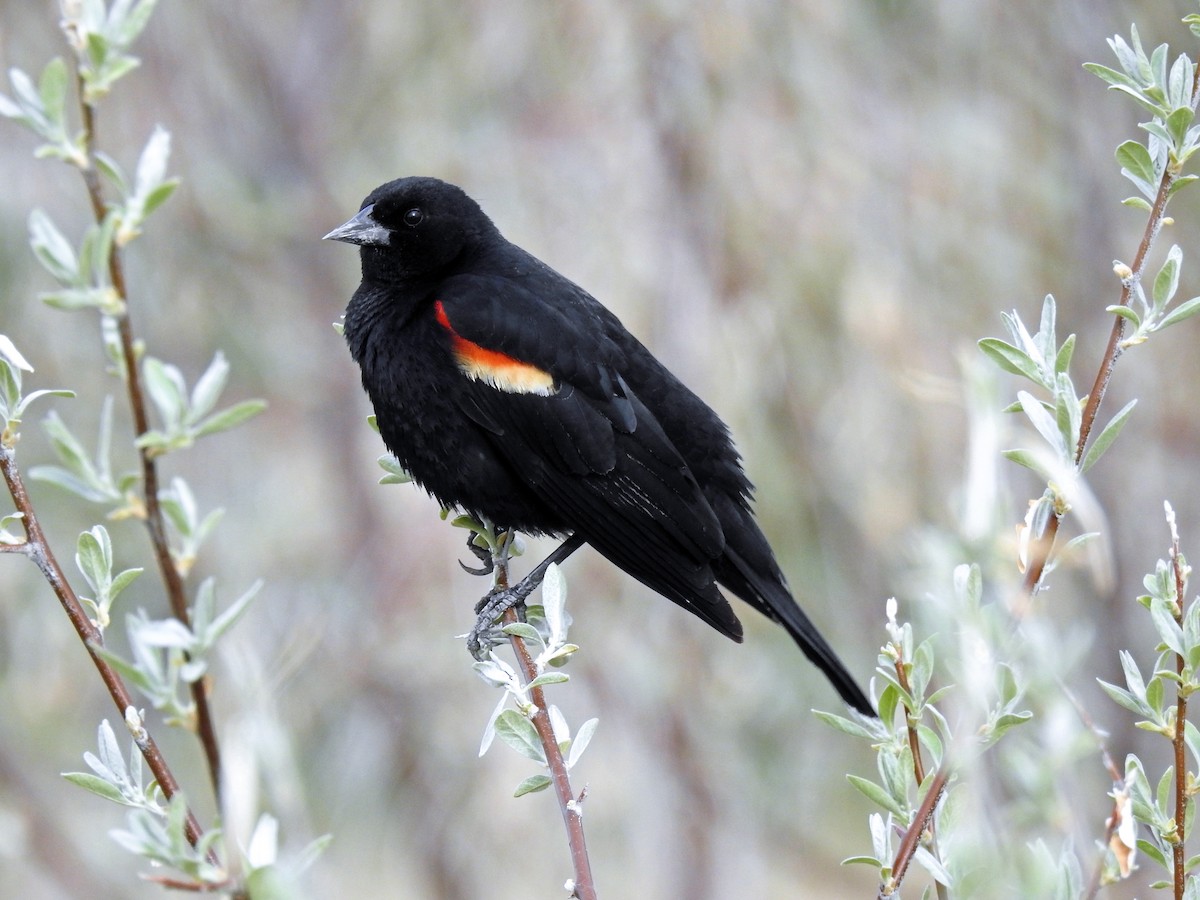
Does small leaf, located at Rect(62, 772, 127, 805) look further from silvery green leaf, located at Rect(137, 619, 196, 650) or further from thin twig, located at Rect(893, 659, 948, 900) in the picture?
thin twig, located at Rect(893, 659, 948, 900)

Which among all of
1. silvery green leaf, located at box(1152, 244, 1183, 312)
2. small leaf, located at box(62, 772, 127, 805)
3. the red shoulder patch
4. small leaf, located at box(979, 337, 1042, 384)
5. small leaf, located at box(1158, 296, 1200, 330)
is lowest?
small leaf, located at box(62, 772, 127, 805)

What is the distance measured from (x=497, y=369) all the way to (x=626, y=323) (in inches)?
44.8

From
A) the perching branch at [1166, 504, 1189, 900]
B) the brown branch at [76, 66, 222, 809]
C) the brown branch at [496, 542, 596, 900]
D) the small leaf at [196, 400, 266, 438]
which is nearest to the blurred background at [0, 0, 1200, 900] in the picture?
the brown branch at [496, 542, 596, 900]

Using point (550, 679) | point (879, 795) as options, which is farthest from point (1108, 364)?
point (550, 679)

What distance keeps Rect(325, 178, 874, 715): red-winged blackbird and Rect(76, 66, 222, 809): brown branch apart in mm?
1803

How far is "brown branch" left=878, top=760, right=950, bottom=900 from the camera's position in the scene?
4.08ft

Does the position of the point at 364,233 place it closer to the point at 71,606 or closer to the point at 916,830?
the point at 71,606

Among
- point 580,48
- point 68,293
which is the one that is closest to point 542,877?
point 580,48

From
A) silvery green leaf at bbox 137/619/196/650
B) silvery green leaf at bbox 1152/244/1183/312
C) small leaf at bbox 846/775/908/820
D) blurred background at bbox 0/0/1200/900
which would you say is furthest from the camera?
blurred background at bbox 0/0/1200/900

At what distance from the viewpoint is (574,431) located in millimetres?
2865

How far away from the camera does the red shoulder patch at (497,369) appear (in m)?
2.84

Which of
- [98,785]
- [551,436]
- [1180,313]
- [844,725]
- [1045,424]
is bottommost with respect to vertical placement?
[98,785]

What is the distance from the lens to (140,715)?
1.26 metres

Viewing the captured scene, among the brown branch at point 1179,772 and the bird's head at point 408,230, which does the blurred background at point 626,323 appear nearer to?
the bird's head at point 408,230
